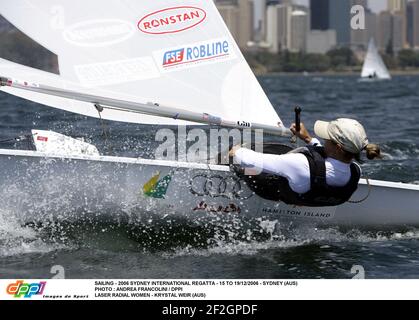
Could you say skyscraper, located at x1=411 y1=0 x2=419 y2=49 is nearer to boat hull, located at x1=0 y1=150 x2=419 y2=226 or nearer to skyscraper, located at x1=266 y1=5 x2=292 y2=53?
skyscraper, located at x1=266 y1=5 x2=292 y2=53

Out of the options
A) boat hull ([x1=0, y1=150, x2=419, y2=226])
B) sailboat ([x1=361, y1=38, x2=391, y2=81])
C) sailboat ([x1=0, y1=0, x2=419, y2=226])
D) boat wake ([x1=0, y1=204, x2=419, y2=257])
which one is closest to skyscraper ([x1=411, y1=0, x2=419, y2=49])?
sailboat ([x1=361, y1=38, x2=391, y2=81])

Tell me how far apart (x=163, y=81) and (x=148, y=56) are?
193mm

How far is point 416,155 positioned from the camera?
29.5ft

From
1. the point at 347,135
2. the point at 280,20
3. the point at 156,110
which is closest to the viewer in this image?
the point at 347,135

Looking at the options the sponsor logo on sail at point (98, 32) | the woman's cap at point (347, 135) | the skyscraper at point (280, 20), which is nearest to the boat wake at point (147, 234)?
the woman's cap at point (347, 135)

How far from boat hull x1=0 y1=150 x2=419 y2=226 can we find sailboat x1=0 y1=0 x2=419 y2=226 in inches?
0.5

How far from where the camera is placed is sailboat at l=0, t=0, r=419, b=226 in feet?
16.9

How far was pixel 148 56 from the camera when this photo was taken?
533 cm

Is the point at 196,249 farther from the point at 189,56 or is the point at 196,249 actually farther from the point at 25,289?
the point at 25,289

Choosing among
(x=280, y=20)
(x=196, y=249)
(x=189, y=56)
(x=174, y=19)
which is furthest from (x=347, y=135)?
(x=280, y=20)

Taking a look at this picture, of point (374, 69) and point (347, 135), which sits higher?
point (347, 135)

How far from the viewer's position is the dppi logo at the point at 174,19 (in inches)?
207

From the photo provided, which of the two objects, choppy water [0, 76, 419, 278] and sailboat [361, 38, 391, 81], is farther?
sailboat [361, 38, 391, 81]

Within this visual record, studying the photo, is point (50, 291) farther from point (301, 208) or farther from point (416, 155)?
A: point (416, 155)
